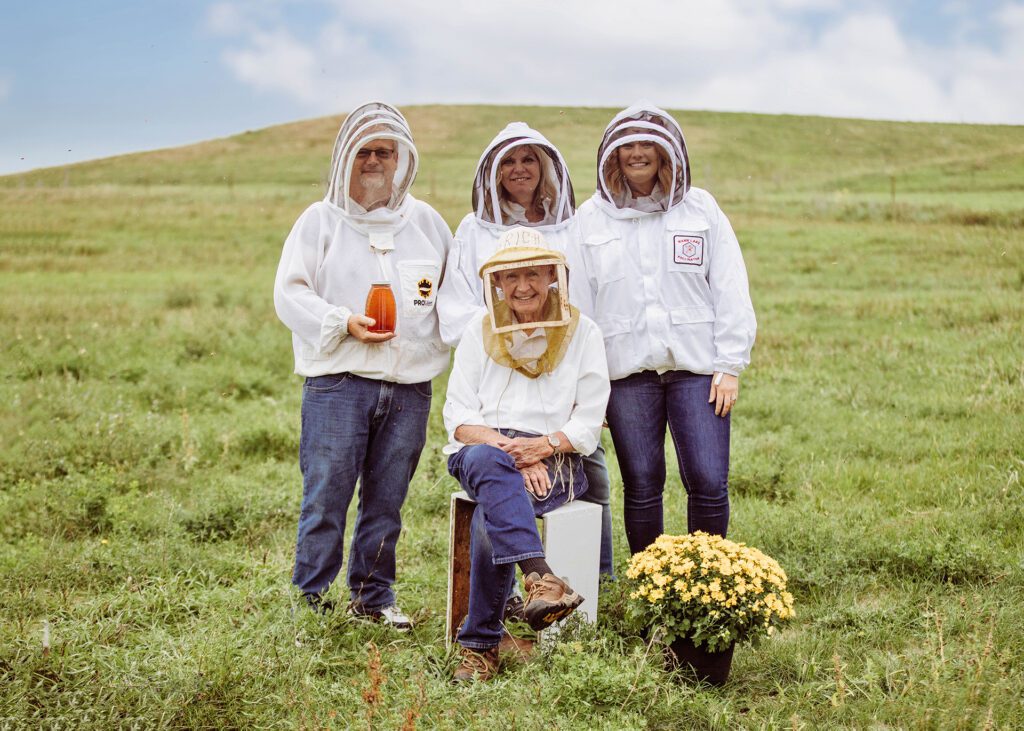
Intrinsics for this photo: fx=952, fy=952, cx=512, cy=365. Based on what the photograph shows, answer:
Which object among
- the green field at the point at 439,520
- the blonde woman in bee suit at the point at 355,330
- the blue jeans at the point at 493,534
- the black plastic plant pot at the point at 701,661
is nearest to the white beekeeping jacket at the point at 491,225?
the blonde woman in bee suit at the point at 355,330

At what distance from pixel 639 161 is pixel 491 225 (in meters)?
0.89

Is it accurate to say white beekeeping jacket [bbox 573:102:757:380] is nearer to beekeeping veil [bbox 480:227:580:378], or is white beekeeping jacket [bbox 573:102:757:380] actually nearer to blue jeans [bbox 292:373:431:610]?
beekeeping veil [bbox 480:227:580:378]

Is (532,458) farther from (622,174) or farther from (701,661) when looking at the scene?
(622,174)

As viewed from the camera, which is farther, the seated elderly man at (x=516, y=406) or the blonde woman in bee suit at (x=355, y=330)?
the blonde woman in bee suit at (x=355, y=330)

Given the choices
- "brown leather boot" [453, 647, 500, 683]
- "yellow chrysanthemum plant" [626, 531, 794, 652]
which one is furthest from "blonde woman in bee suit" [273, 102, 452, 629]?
"yellow chrysanthemum plant" [626, 531, 794, 652]

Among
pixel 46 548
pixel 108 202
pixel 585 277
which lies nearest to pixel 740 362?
pixel 585 277

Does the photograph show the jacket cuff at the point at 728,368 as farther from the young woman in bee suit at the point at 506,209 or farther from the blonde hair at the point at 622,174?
the blonde hair at the point at 622,174

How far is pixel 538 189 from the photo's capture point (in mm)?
5496

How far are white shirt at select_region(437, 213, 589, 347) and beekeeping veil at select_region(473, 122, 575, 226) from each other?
0.09m

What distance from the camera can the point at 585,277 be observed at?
534 cm

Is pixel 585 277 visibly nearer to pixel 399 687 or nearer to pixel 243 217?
pixel 399 687

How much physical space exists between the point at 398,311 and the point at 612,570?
203 cm

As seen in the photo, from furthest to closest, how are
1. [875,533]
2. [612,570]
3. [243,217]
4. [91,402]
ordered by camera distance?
[243,217], [91,402], [875,533], [612,570]

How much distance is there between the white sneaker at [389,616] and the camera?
5.41 m
